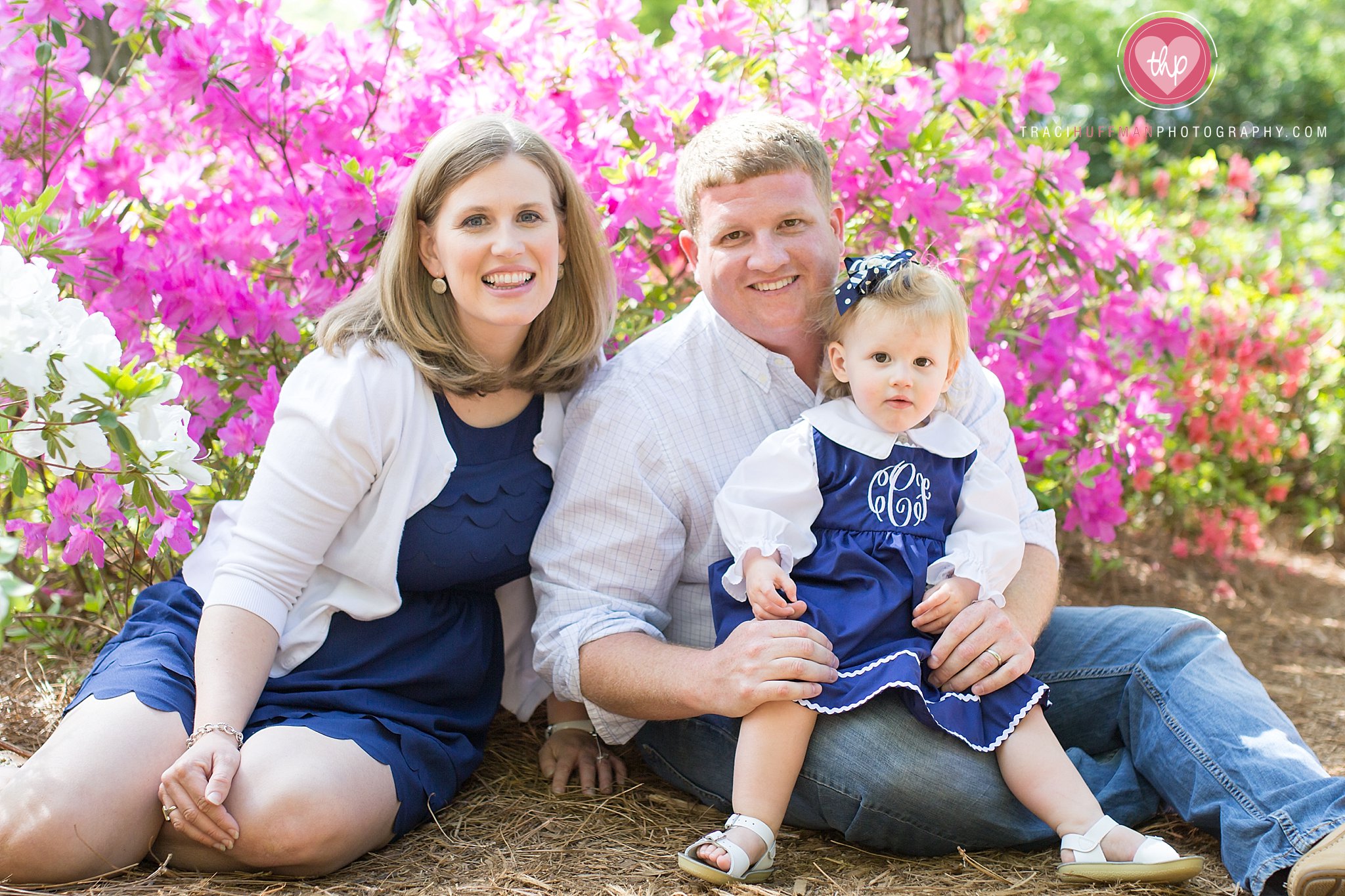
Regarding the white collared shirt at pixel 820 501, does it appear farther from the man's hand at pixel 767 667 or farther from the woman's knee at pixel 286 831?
the woman's knee at pixel 286 831

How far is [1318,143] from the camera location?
10203mm

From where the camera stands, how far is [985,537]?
7.83ft

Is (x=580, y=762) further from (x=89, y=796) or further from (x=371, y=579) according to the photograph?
(x=89, y=796)

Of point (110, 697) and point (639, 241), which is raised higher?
point (639, 241)

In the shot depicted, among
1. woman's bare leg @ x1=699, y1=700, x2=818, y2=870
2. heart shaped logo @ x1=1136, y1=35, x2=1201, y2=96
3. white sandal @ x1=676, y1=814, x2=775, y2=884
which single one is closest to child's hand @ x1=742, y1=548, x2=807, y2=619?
woman's bare leg @ x1=699, y1=700, x2=818, y2=870

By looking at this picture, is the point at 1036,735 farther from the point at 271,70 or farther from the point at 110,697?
the point at 271,70

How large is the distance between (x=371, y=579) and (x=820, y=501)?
956 mm

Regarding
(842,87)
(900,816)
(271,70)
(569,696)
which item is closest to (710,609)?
(569,696)

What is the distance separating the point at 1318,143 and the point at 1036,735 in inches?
392

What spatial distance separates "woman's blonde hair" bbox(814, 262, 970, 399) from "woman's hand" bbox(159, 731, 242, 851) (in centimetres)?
149

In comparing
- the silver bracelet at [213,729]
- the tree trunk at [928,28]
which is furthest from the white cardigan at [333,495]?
the tree trunk at [928,28]

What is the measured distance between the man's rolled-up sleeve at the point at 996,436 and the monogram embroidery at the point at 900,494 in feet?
0.96

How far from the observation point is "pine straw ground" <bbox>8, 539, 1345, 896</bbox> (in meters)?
2.14

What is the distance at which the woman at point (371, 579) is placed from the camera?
2086 millimetres
